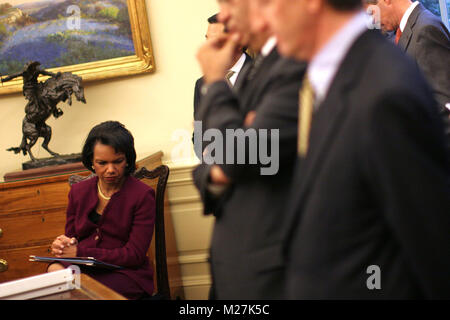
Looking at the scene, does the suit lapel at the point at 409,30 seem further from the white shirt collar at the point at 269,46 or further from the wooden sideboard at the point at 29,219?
the white shirt collar at the point at 269,46

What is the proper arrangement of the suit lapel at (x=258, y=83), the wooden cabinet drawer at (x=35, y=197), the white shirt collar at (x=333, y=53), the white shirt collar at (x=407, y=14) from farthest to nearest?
the wooden cabinet drawer at (x=35, y=197) → the white shirt collar at (x=407, y=14) → the suit lapel at (x=258, y=83) → the white shirt collar at (x=333, y=53)

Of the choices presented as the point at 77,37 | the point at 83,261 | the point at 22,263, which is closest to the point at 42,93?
the point at 77,37

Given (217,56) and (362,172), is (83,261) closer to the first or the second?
(217,56)

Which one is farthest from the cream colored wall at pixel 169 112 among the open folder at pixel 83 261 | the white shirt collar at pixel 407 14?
the open folder at pixel 83 261

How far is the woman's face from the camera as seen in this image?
3459 mm

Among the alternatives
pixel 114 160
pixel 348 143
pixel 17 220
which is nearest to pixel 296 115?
pixel 348 143

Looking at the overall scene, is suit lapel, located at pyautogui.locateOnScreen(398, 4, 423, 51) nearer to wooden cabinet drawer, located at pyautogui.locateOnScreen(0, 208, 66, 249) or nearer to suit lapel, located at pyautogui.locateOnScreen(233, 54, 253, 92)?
suit lapel, located at pyautogui.locateOnScreen(233, 54, 253, 92)

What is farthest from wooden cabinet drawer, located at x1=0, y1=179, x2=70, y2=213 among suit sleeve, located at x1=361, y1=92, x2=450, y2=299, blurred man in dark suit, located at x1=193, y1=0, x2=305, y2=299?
suit sleeve, located at x1=361, y1=92, x2=450, y2=299

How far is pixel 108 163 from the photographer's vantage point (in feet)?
11.4

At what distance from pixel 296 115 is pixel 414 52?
2.53 meters

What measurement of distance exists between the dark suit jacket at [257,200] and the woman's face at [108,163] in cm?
188

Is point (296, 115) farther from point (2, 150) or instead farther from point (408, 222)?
point (2, 150)

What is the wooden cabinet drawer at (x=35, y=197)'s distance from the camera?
4582mm
